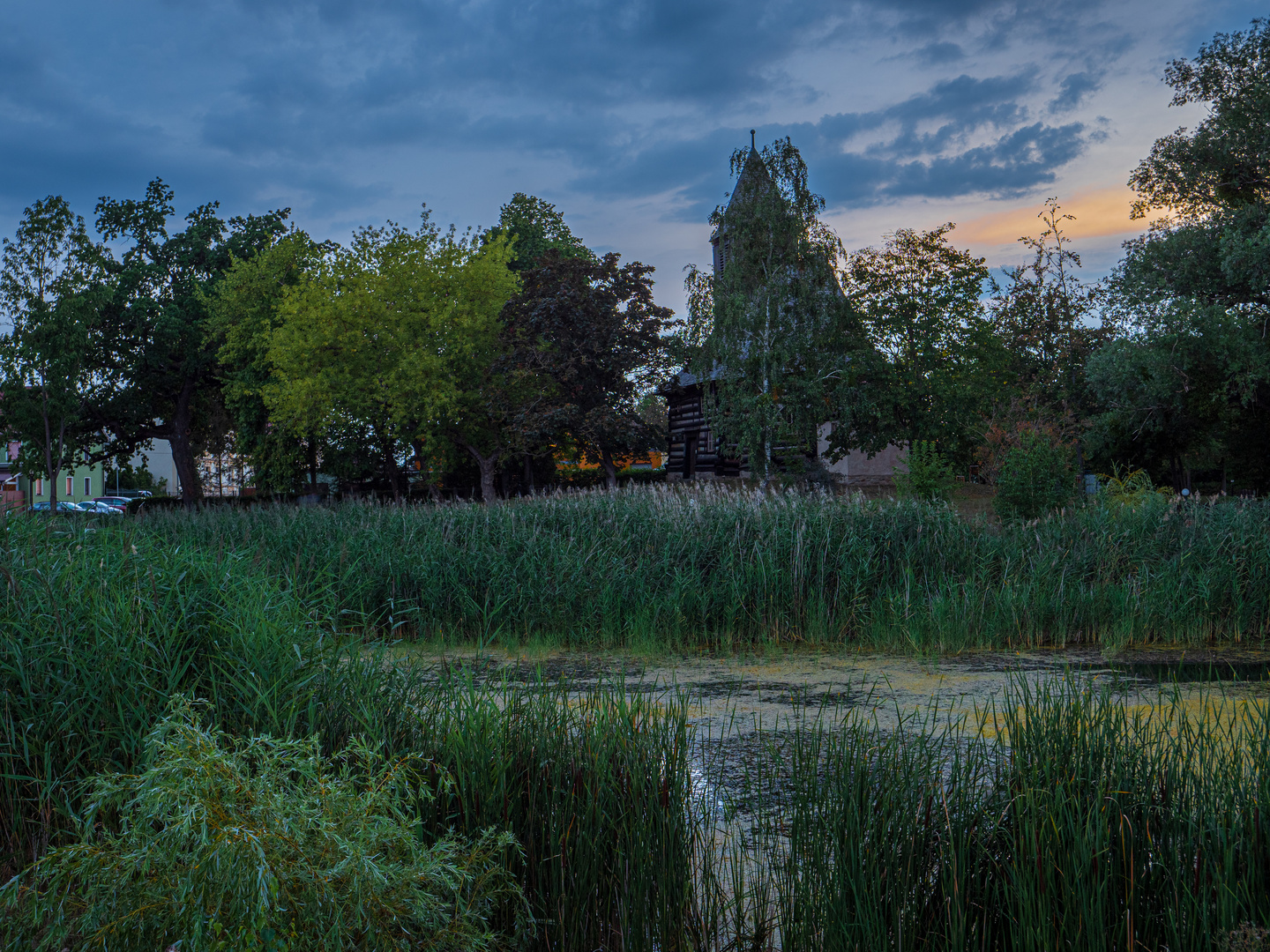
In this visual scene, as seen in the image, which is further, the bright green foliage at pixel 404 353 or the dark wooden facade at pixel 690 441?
the dark wooden facade at pixel 690 441

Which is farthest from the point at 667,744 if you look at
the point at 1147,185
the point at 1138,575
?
the point at 1147,185

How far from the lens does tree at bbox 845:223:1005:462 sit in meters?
19.7

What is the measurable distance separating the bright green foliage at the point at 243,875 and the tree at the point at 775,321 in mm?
16513

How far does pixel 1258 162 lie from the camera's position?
67.2ft

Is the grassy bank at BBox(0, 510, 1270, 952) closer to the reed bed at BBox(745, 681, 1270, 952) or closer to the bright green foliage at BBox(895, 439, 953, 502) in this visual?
the reed bed at BBox(745, 681, 1270, 952)

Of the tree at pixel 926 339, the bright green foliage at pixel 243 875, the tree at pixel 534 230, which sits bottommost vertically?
the bright green foliage at pixel 243 875

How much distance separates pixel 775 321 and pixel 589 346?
5.69 m

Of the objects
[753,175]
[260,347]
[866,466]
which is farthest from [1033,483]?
[260,347]

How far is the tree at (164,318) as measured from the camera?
3019 centimetres

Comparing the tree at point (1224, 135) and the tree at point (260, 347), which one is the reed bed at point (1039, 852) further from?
the tree at point (260, 347)

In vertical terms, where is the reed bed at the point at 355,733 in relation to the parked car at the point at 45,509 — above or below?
below

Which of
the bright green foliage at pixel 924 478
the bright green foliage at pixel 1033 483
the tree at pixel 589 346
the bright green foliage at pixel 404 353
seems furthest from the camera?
the bright green foliage at pixel 404 353

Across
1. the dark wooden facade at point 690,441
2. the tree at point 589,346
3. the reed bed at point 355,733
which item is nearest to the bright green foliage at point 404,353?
the tree at point 589,346

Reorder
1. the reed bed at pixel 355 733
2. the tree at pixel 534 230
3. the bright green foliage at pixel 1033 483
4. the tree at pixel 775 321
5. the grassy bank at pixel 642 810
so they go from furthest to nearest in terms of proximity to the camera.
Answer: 1. the tree at pixel 534 230
2. the tree at pixel 775 321
3. the bright green foliage at pixel 1033 483
4. the reed bed at pixel 355 733
5. the grassy bank at pixel 642 810
